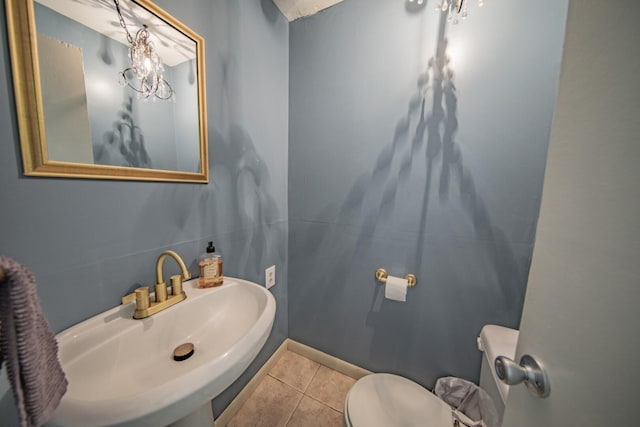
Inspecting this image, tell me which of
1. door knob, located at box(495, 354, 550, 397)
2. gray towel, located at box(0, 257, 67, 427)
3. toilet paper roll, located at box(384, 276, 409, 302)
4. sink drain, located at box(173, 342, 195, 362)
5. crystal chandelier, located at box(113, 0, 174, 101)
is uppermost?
crystal chandelier, located at box(113, 0, 174, 101)

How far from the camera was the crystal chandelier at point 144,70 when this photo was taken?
2.13 ft

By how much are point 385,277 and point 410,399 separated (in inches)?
21.5

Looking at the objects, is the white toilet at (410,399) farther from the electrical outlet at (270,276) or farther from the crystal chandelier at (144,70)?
the crystal chandelier at (144,70)

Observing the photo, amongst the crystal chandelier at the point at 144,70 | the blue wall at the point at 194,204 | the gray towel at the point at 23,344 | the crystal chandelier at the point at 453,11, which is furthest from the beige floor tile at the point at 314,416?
the crystal chandelier at the point at 453,11

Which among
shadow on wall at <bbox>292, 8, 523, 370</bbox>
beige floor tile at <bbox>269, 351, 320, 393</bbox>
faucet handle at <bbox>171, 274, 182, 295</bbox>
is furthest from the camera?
beige floor tile at <bbox>269, 351, 320, 393</bbox>

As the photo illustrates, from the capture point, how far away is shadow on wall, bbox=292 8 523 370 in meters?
0.92

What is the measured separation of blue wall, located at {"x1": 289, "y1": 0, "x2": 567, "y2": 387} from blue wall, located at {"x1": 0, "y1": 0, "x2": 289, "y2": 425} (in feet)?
0.61

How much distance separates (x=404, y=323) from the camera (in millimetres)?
1119

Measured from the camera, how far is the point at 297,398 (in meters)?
1.15

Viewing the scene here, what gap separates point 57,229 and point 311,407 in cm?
135

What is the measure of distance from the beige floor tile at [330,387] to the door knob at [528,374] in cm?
Result: 109

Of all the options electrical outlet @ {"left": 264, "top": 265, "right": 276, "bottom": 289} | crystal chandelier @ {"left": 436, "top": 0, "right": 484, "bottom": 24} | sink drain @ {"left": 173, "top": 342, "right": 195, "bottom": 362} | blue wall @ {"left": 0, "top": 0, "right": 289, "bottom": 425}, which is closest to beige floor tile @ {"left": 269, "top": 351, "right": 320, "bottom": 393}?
blue wall @ {"left": 0, "top": 0, "right": 289, "bottom": 425}

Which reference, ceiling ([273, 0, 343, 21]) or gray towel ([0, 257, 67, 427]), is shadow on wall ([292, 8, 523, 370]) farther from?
gray towel ([0, 257, 67, 427])

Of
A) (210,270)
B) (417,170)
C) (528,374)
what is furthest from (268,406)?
(417,170)
